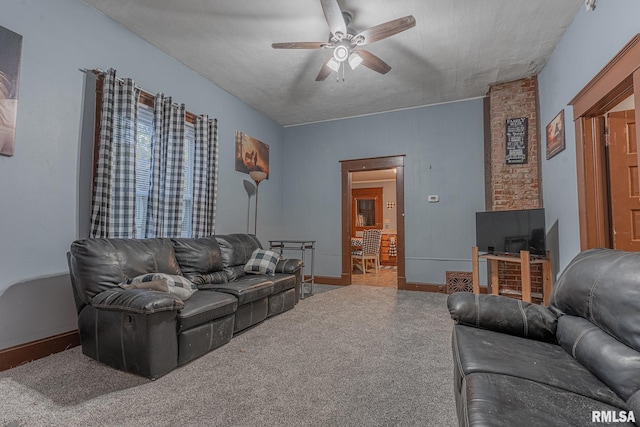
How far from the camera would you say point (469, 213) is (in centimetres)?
467

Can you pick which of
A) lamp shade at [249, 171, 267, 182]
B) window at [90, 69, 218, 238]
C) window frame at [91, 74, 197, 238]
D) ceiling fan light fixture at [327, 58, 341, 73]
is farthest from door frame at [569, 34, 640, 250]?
window frame at [91, 74, 197, 238]

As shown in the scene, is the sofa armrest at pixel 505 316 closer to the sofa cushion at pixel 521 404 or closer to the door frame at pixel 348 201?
the sofa cushion at pixel 521 404

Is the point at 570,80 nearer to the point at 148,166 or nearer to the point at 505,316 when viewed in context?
the point at 505,316

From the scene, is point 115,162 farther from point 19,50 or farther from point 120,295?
point 120,295

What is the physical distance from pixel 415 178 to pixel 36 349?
16.4 feet

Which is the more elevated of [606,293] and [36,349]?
[606,293]

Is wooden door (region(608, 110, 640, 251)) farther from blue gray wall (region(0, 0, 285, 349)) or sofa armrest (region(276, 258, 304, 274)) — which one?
blue gray wall (region(0, 0, 285, 349))

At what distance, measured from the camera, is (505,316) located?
1.63 meters

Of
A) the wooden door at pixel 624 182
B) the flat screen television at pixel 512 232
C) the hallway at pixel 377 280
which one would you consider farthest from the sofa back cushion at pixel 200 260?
the wooden door at pixel 624 182

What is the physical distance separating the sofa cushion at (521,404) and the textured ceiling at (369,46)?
2991mm

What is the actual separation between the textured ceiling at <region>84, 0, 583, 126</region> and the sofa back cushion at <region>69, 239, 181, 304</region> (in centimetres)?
219

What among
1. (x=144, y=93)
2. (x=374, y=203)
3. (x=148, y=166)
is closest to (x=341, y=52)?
(x=144, y=93)

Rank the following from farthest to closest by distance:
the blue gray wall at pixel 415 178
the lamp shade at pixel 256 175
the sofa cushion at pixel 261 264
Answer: the blue gray wall at pixel 415 178 < the lamp shade at pixel 256 175 < the sofa cushion at pixel 261 264

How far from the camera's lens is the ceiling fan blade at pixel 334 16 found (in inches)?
90.1
